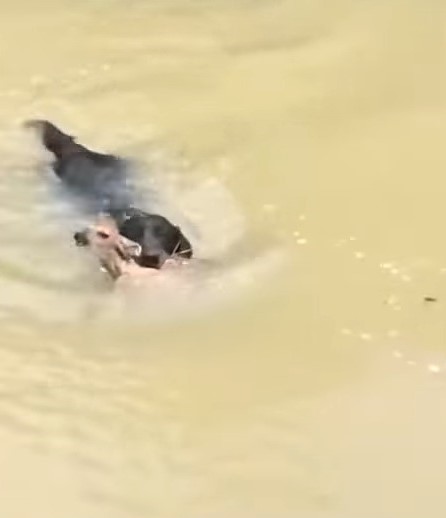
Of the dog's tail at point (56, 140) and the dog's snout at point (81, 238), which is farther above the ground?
the dog's tail at point (56, 140)

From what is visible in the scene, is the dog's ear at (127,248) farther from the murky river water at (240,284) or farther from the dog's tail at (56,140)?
the dog's tail at (56,140)

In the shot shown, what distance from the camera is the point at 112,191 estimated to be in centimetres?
211

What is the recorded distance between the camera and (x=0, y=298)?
1827 mm

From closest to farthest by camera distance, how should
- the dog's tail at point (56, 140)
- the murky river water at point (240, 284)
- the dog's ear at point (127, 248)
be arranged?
the murky river water at point (240, 284), the dog's ear at point (127, 248), the dog's tail at point (56, 140)

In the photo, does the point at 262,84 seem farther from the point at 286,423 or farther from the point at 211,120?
the point at 286,423

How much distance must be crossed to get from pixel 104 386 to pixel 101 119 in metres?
0.86

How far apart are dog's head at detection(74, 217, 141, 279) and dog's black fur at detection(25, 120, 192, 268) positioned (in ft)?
0.04

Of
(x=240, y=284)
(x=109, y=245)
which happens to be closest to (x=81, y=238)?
(x=109, y=245)

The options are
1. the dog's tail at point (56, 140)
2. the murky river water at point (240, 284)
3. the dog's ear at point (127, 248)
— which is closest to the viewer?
the murky river water at point (240, 284)

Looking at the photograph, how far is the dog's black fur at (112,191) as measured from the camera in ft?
6.17

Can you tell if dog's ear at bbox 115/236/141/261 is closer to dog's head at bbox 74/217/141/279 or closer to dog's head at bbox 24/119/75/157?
dog's head at bbox 74/217/141/279

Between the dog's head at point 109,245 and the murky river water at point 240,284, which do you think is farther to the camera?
the dog's head at point 109,245

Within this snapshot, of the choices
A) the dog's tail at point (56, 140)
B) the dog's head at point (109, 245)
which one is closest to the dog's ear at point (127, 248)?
the dog's head at point (109, 245)

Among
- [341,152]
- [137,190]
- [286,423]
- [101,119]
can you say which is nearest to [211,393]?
[286,423]
